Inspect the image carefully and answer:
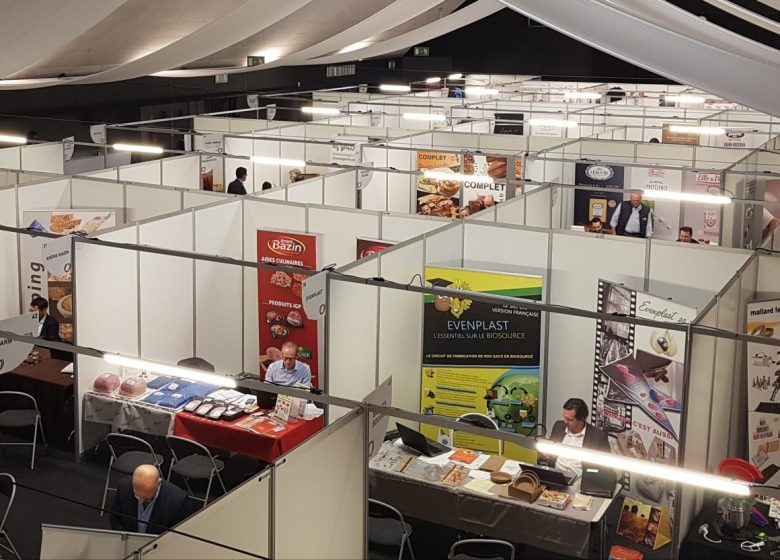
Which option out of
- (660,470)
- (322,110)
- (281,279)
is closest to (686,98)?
(322,110)

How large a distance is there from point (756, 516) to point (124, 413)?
4568 mm

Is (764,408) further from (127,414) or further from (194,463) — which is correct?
(127,414)

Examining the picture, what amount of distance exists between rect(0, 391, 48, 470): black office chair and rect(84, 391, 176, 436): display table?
42 centimetres

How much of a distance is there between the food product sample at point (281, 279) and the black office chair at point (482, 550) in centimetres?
311

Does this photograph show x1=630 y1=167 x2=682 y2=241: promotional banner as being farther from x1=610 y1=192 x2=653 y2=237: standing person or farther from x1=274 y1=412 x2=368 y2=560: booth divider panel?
x1=274 y1=412 x2=368 y2=560: booth divider panel

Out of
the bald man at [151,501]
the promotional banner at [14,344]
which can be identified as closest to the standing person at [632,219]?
the bald man at [151,501]

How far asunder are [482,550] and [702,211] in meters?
7.40

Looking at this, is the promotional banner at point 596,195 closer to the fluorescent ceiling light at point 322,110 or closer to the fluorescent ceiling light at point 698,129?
the fluorescent ceiling light at point 698,129

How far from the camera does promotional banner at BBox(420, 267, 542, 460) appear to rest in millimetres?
6906

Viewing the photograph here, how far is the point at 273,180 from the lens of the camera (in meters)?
13.9

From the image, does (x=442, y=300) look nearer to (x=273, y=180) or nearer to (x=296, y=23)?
(x=273, y=180)

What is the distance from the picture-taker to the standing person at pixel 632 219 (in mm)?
12023

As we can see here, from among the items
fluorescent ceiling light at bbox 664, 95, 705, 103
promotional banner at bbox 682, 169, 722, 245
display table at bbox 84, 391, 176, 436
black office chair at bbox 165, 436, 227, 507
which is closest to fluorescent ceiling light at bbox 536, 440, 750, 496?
black office chair at bbox 165, 436, 227, 507

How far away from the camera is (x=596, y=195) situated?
12.4 m
